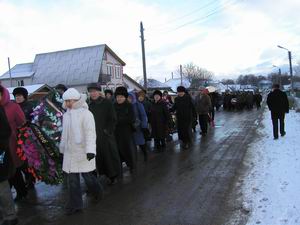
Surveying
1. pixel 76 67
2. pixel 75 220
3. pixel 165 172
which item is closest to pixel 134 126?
pixel 165 172

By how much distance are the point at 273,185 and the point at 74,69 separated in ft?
156

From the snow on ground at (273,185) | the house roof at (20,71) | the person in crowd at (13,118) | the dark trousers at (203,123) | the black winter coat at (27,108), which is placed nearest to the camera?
the snow on ground at (273,185)

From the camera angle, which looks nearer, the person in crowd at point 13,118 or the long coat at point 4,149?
the long coat at point 4,149

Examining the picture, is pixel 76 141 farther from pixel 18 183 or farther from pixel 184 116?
pixel 184 116

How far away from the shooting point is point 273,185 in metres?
6.86

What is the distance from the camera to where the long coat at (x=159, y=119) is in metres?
11.8

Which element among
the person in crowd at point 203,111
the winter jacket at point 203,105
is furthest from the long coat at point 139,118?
the winter jacket at point 203,105

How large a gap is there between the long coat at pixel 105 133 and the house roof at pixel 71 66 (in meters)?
43.2

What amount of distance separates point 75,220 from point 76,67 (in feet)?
158

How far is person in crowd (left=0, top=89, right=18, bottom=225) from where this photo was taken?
5.14m

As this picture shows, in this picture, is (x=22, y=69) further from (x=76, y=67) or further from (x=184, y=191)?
(x=184, y=191)

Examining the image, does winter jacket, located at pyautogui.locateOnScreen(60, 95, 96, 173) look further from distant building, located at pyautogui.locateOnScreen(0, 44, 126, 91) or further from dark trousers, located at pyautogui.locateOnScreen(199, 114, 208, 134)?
distant building, located at pyautogui.locateOnScreen(0, 44, 126, 91)

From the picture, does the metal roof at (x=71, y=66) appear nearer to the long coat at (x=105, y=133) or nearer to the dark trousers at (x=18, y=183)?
the long coat at (x=105, y=133)

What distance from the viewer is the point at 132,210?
598 cm
